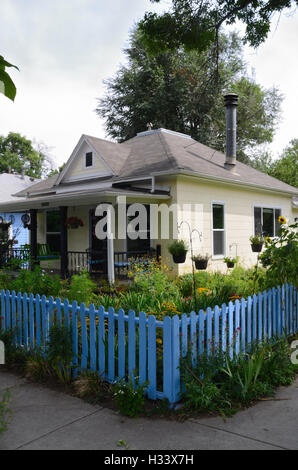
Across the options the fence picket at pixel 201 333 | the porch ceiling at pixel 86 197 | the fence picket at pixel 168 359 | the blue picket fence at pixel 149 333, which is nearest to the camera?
the fence picket at pixel 168 359

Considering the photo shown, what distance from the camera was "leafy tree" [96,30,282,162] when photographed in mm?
27547

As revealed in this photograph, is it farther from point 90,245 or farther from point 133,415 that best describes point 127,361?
point 90,245

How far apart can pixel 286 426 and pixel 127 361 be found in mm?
1832

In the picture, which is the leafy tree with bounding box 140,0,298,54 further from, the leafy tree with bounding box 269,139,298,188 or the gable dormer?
the leafy tree with bounding box 269,139,298,188

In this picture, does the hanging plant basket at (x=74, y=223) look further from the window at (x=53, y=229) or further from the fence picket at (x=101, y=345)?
the fence picket at (x=101, y=345)

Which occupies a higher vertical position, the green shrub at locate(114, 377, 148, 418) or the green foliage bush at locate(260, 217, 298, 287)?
the green foliage bush at locate(260, 217, 298, 287)

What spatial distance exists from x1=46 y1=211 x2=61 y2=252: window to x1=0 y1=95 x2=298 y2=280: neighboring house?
0.04m

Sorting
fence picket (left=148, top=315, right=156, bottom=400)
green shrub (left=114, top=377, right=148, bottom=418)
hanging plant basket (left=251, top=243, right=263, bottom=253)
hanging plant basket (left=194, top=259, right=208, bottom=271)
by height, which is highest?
hanging plant basket (left=251, top=243, right=263, bottom=253)

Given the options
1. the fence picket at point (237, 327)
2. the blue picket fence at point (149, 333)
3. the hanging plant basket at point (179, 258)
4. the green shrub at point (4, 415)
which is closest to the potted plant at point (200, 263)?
Answer: the hanging plant basket at point (179, 258)

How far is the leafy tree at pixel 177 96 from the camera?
27.5 metres

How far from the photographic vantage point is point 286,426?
3.39 m

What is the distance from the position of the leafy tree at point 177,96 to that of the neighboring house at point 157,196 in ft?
38.2

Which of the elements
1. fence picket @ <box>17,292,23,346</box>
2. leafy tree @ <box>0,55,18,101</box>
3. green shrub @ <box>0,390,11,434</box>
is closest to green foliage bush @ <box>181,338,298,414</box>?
green shrub @ <box>0,390,11,434</box>

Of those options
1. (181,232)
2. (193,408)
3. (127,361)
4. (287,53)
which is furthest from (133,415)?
(287,53)
